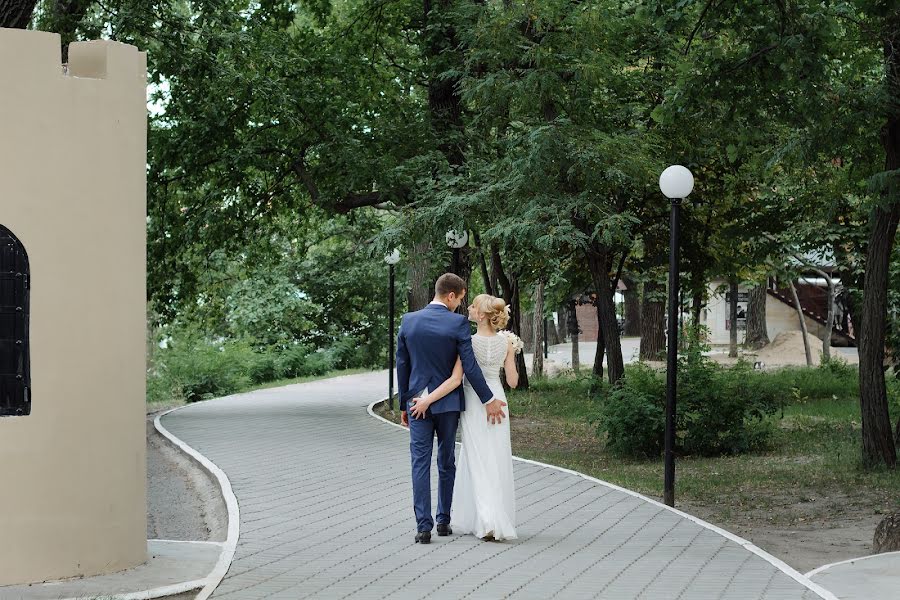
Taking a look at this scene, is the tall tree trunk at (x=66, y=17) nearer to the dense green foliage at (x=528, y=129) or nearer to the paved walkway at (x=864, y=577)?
the dense green foliage at (x=528, y=129)

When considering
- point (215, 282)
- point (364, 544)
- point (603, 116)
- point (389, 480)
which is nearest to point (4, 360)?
point (364, 544)

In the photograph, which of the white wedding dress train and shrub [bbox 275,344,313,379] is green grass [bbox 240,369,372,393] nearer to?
shrub [bbox 275,344,313,379]

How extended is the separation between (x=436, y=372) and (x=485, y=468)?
797 mm

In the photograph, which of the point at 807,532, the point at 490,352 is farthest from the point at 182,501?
the point at 807,532

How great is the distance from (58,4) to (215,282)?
14584mm

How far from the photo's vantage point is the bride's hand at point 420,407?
9.29 meters

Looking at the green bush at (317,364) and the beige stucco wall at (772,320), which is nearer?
the green bush at (317,364)

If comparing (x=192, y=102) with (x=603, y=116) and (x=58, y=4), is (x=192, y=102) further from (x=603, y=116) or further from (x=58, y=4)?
(x=603, y=116)

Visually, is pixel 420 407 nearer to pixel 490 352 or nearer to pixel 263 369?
pixel 490 352

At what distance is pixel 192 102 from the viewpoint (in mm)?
21562

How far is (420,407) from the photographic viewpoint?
930cm

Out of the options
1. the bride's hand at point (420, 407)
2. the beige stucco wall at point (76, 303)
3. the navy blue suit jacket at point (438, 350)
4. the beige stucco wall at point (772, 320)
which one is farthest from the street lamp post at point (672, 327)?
the beige stucco wall at point (772, 320)

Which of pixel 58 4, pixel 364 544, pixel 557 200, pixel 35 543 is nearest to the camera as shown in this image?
pixel 35 543

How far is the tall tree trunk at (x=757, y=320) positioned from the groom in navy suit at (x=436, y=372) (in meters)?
37.0
